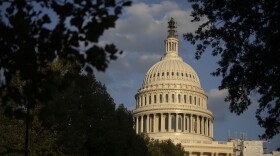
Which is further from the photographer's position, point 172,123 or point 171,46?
point 171,46

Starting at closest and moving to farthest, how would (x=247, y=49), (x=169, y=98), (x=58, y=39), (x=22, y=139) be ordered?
(x=58, y=39) < (x=247, y=49) < (x=22, y=139) < (x=169, y=98)

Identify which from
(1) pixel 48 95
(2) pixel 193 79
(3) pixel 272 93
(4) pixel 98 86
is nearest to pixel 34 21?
(1) pixel 48 95

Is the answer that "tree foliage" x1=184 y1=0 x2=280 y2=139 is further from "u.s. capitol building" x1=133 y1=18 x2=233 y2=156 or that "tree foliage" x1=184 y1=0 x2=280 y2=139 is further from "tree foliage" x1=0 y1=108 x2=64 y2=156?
"u.s. capitol building" x1=133 y1=18 x2=233 y2=156

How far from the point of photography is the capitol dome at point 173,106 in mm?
157375

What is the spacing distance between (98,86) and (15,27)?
41.2 meters

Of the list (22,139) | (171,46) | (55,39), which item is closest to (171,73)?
(171,46)

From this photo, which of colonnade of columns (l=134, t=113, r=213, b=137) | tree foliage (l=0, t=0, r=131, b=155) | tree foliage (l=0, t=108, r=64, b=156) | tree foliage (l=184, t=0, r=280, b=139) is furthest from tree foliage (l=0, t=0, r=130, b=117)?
colonnade of columns (l=134, t=113, r=213, b=137)

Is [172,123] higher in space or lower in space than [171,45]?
lower

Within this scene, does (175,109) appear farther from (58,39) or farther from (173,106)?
(58,39)

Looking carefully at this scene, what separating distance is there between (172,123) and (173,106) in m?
4.81

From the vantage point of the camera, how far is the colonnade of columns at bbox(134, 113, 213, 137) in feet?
517

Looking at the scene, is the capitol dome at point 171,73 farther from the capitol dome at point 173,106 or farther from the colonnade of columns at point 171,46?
the colonnade of columns at point 171,46

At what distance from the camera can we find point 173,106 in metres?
158

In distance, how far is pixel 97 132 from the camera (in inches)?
1822
